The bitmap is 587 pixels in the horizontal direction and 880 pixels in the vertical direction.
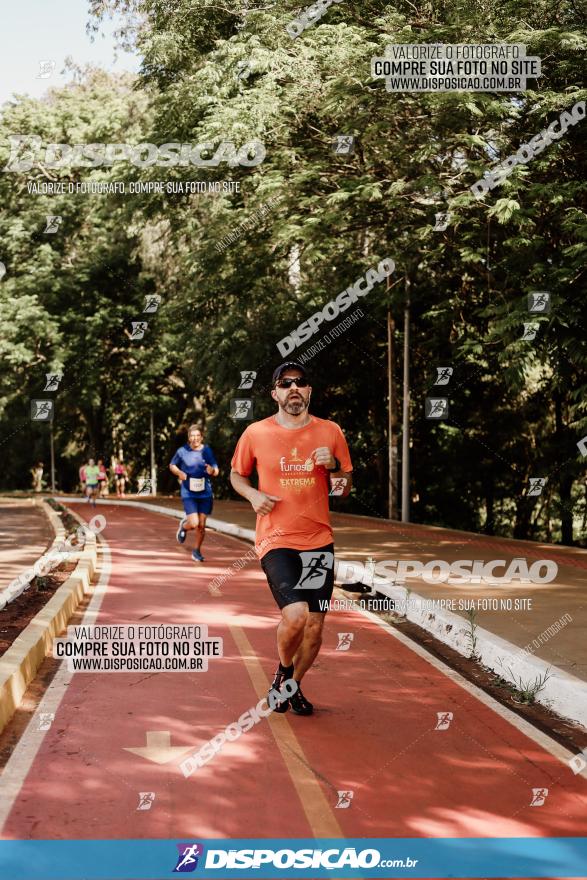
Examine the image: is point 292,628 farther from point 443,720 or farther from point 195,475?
point 195,475

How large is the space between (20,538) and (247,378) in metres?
10.7

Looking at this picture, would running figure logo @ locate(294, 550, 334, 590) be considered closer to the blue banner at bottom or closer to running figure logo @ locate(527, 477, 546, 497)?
the blue banner at bottom

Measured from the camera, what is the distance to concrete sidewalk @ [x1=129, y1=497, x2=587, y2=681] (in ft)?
28.2

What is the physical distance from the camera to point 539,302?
15.0 m

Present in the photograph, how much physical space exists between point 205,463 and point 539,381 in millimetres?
13357

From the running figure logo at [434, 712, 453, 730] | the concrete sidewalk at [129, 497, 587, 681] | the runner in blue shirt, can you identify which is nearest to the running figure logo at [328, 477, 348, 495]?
the running figure logo at [434, 712, 453, 730]

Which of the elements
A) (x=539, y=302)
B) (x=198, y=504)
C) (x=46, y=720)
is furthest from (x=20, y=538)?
(x=46, y=720)

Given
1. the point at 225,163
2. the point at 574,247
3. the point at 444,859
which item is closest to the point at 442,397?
the point at 225,163

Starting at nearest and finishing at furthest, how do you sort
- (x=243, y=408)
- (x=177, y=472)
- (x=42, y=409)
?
(x=177, y=472) → (x=243, y=408) → (x=42, y=409)

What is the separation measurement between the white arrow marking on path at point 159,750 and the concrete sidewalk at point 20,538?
289 inches

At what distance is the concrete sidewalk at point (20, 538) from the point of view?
15.7 m

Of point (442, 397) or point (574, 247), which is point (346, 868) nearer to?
point (574, 247)

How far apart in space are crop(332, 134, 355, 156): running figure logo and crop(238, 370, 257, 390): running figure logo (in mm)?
12204

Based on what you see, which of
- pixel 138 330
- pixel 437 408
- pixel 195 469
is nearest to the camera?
pixel 195 469
